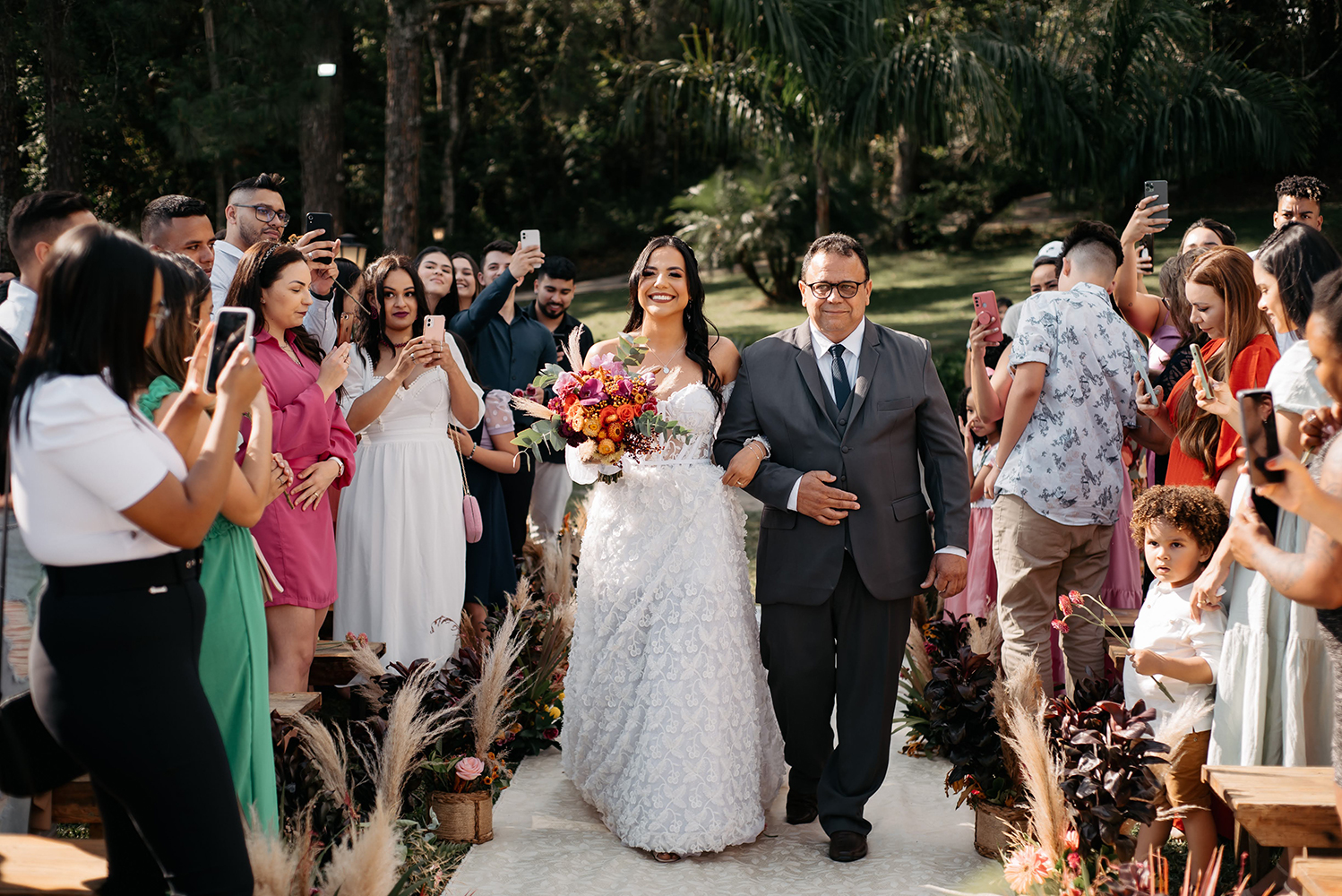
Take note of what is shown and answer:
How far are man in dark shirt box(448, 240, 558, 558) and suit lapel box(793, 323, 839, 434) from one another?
2.35 meters

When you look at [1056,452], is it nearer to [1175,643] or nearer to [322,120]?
[1175,643]

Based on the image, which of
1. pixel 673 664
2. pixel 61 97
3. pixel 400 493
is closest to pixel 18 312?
pixel 400 493

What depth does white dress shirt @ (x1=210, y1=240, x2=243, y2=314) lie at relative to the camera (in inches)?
186

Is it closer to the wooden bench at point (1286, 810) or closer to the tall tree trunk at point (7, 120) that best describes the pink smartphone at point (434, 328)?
the wooden bench at point (1286, 810)

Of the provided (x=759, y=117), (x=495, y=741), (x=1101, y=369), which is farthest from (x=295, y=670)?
(x=759, y=117)

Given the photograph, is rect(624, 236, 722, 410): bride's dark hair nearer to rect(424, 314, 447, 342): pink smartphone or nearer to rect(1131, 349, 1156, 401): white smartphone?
rect(424, 314, 447, 342): pink smartphone

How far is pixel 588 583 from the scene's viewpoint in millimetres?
4352

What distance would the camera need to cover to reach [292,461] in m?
4.14

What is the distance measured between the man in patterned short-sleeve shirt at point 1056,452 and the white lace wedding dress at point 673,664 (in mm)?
1185

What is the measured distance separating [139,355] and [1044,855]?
117 inches

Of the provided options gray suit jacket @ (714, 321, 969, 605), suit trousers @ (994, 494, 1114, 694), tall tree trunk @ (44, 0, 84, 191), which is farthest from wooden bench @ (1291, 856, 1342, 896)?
tall tree trunk @ (44, 0, 84, 191)

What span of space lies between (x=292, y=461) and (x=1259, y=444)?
3259 millimetres

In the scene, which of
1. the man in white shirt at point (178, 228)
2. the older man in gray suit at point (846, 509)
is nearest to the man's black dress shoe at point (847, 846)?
the older man in gray suit at point (846, 509)

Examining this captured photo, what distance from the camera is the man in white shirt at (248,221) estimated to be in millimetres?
4855
